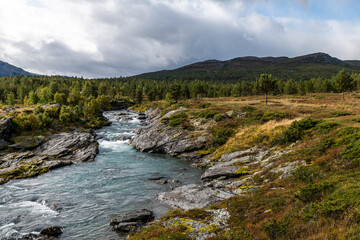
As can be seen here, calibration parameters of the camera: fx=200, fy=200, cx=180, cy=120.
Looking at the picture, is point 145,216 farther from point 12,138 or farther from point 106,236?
point 12,138

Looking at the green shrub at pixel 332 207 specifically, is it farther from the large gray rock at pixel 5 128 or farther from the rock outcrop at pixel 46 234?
the large gray rock at pixel 5 128

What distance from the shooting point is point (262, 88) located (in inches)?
2813

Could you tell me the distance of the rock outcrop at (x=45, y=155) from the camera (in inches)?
1252

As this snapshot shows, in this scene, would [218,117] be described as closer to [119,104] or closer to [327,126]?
[327,126]

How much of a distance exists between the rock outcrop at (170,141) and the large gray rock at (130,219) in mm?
20760

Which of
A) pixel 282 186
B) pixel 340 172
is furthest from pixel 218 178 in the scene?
pixel 340 172

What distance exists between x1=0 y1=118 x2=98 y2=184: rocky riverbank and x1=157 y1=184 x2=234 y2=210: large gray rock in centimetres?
2321

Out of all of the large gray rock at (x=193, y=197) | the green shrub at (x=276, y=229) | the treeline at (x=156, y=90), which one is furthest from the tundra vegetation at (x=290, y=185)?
the treeline at (x=156, y=90)

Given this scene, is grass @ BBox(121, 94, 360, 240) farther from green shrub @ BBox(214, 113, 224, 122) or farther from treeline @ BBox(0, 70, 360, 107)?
treeline @ BBox(0, 70, 360, 107)

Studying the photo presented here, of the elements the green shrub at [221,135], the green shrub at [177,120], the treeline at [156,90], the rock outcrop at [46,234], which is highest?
the treeline at [156,90]

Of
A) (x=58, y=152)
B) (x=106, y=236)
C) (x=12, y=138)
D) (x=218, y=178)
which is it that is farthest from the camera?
(x=12, y=138)

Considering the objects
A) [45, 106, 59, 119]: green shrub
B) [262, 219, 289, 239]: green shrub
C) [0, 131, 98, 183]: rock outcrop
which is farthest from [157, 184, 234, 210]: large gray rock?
[45, 106, 59, 119]: green shrub

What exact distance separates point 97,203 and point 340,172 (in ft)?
75.2

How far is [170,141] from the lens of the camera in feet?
145
